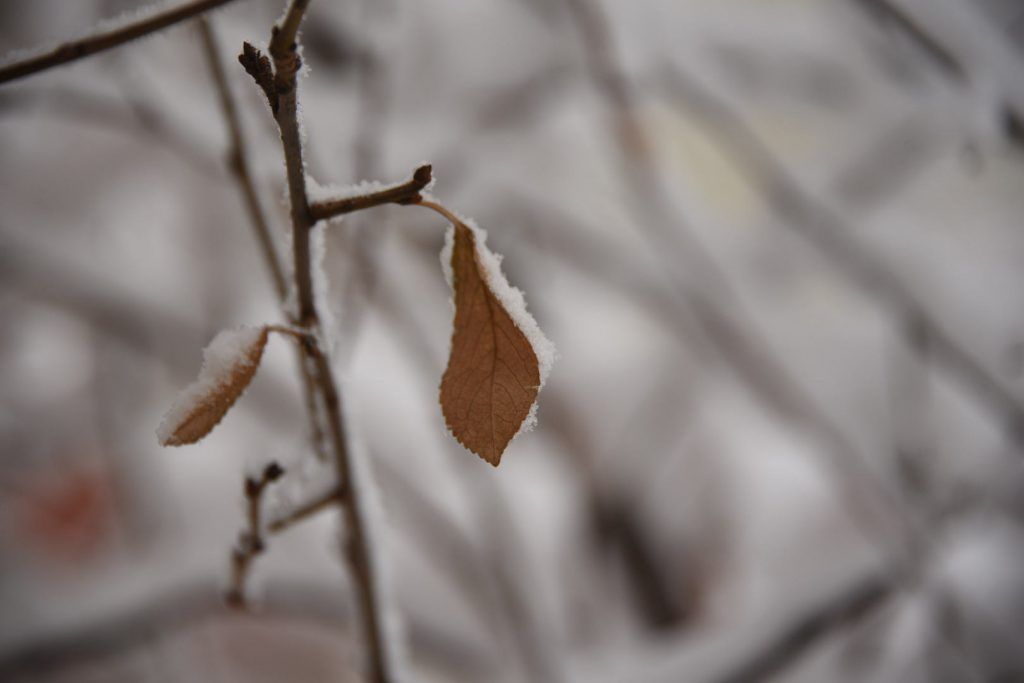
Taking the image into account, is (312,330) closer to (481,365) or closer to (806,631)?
(481,365)

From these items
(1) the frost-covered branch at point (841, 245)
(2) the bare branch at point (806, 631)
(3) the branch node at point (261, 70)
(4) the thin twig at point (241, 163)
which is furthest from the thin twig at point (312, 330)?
(1) the frost-covered branch at point (841, 245)

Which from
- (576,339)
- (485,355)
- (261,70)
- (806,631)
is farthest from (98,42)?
(576,339)

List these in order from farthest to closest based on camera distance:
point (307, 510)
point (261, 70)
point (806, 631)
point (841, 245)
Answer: point (841, 245)
point (806, 631)
point (307, 510)
point (261, 70)

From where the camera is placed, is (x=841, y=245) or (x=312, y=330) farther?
(x=841, y=245)

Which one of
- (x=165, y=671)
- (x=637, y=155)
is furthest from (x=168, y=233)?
(x=637, y=155)

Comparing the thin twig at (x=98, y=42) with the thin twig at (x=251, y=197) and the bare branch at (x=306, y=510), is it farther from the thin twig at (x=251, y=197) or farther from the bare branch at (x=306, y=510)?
the bare branch at (x=306, y=510)

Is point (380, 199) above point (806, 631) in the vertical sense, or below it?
above
